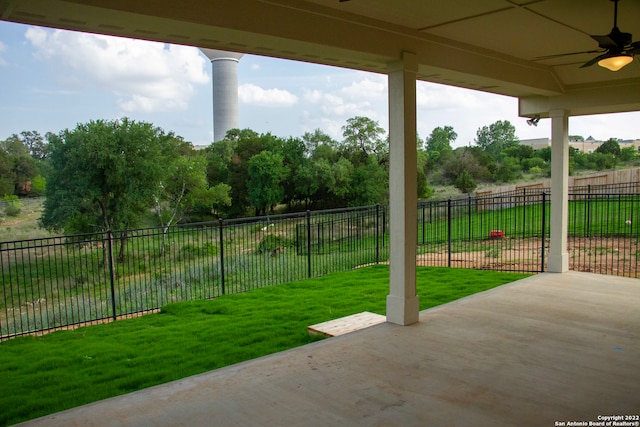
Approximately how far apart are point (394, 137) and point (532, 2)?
6.36 feet

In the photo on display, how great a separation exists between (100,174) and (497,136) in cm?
3628

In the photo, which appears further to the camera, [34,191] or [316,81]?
[316,81]

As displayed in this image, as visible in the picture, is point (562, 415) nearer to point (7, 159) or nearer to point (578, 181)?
point (578, 181)

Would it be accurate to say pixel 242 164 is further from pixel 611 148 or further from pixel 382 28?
pixel 382 28

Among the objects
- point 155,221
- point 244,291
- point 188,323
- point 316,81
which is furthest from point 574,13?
point 316,81

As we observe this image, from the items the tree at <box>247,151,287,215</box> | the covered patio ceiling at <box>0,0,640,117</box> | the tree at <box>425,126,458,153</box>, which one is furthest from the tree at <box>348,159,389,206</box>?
the covered patio ceiling at <box>0,0,640,117</box>

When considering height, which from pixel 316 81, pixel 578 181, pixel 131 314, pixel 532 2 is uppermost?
pixel 316 81

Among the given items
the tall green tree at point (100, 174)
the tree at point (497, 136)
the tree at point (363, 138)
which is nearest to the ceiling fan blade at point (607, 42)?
the tall green tree at point (100, 174)

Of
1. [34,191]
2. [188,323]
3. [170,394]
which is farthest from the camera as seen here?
[34,191]

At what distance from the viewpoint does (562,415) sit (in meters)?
3.55

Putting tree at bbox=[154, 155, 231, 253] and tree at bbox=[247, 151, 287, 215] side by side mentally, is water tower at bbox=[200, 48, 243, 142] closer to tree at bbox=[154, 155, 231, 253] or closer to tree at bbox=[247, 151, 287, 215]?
tree at bbox=[247, 151, 287, 215]

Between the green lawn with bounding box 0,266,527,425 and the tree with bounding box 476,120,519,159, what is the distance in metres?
36.9

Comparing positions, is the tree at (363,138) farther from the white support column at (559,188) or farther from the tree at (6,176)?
the white support column at (559,188)

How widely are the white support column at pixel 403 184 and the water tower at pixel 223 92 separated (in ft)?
173
